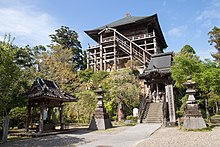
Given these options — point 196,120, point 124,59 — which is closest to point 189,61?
point 196,120

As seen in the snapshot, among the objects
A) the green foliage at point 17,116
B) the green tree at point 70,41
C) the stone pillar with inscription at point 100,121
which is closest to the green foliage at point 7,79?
the stone pillar with inscription at point 100,121

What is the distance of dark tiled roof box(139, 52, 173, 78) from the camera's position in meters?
18.2

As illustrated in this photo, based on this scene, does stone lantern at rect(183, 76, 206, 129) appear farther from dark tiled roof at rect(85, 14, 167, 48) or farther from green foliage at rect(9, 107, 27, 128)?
dark tiled roof at rect(85, 14, 167, 48)

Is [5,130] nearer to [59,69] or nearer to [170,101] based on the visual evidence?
[170,101]

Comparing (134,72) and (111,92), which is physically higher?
(134,72)

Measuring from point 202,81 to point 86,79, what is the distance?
16.8 meters

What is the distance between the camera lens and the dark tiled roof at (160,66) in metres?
18.2

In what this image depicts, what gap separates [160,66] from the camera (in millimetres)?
19828

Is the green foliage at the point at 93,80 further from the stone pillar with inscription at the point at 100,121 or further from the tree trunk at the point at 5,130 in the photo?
the tree trunk at the point at 5,130

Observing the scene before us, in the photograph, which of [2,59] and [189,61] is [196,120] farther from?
[2,59]

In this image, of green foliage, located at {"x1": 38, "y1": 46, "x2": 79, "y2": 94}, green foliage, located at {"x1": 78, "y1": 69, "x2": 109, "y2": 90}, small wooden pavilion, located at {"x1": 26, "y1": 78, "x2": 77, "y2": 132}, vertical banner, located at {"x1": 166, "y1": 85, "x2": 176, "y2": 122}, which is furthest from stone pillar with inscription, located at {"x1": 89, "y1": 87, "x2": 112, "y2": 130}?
green foliage, located at {"x1": 38, "y1": 46, "x2": 79, "y2": 94}

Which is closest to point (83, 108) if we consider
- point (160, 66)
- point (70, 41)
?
point (160, 66)

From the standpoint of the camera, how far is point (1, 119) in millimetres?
9711

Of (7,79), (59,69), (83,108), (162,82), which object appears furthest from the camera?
(59,69)
